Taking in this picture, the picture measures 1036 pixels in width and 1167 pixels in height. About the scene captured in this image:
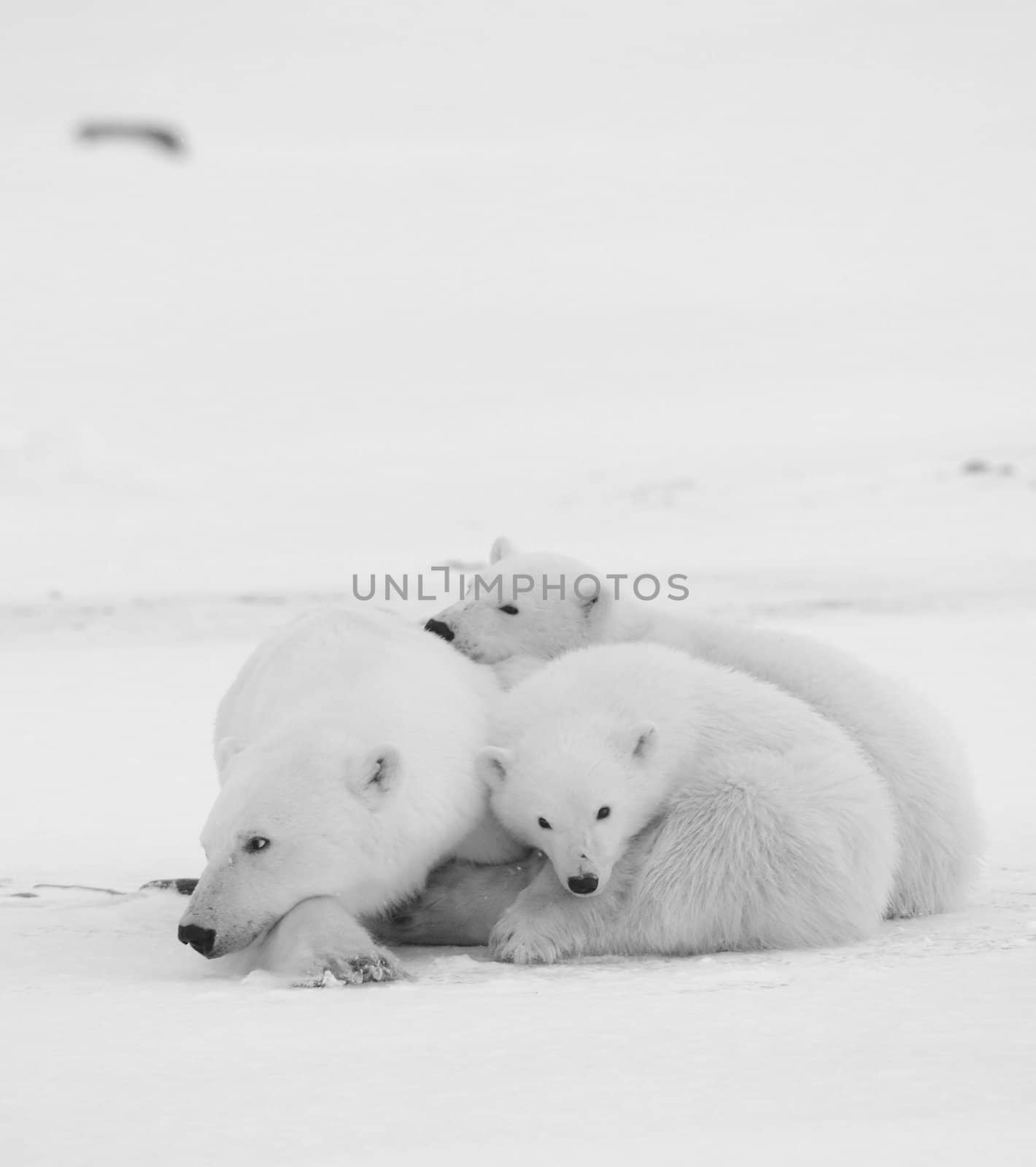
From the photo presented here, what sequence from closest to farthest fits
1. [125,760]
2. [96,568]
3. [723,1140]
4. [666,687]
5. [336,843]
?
[723,1140]
[336,843]
[666,687]
[125,760]
[96,568]

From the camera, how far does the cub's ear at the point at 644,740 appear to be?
156 inches

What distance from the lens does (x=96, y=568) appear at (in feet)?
87.0

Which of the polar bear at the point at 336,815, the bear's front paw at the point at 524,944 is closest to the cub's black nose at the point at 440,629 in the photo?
the polar bear at the point at 336,815

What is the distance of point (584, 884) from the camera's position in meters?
3.73

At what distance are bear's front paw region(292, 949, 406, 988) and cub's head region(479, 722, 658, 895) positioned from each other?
0.48m

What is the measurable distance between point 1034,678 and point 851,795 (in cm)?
604

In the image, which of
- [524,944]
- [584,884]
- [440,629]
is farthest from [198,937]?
[440,629]

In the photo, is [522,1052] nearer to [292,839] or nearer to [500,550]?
[292,839]

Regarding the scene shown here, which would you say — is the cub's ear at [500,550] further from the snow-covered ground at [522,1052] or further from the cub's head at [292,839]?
the cub's head at [292,839]

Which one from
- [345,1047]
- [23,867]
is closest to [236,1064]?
[345,1047]

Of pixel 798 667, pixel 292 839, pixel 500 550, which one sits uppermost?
pixel 500 550

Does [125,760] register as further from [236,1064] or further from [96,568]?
[96,568]

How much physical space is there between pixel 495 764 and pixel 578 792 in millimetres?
280

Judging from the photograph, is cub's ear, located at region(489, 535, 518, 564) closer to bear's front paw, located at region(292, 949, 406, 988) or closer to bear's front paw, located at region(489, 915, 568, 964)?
bear's front paw, located at region(489, 915, 568, 964)
